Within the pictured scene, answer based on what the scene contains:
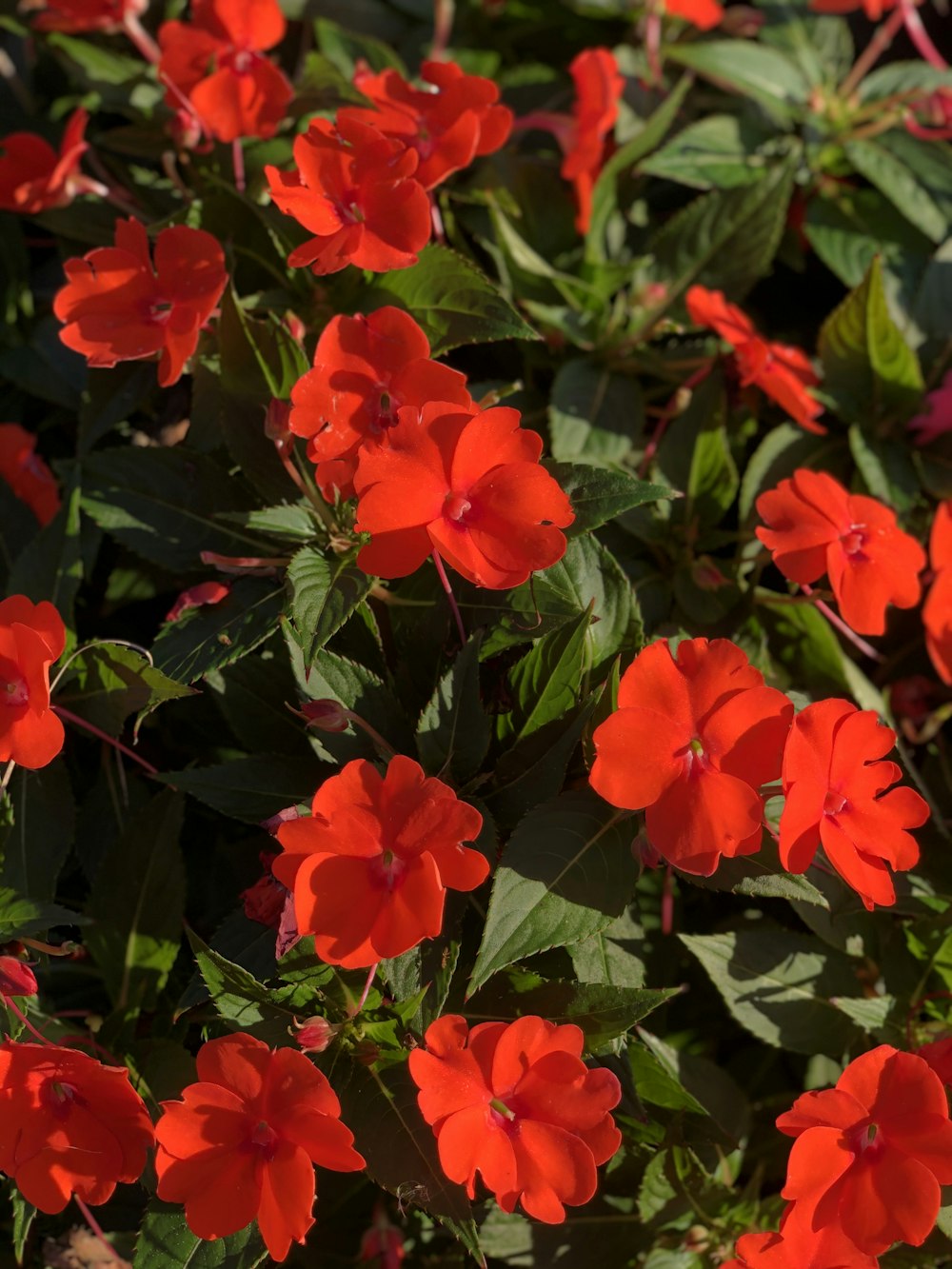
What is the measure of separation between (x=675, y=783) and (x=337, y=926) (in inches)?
12.8

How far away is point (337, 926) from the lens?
0.97 metres

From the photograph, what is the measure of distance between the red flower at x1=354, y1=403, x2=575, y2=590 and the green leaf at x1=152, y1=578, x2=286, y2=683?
0.21m

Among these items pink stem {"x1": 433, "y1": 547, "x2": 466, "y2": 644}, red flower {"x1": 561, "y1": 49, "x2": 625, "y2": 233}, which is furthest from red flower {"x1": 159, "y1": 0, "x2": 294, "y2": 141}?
pink stem {"x1": 433, "y1": 547, "x2": 466, "y2": 644}

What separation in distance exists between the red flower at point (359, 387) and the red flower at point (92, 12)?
85 cm

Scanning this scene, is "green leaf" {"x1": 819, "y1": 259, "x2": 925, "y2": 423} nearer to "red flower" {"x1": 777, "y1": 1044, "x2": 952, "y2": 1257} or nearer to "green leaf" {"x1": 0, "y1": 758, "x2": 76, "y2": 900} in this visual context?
"red flower" {"x1": 777, "y1": 1044, "x2": 952, "y2": 1257}

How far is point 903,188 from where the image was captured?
190 cm

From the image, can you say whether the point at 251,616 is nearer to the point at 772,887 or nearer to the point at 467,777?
the point at 467,777

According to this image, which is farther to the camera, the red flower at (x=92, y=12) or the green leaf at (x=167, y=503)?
the red flower at (x=92, y=12)

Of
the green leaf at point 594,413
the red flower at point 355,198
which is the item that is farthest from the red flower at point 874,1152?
the red flower at point 355,198

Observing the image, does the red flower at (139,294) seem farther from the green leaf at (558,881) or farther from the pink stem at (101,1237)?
the pink stem at (101,1237)

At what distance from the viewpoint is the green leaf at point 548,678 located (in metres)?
1.16

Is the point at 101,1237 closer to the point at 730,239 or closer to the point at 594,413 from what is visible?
the point at 594,413

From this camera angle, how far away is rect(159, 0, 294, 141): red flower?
151 centimetres

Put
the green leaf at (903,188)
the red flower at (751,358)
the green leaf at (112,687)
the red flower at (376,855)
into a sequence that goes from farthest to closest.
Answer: the green leaf at (903,188), the red flower at (751,358), the green leaf at (112,687), the red flower at (376,855)
